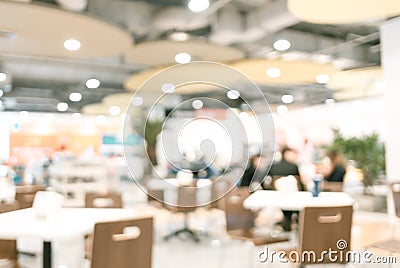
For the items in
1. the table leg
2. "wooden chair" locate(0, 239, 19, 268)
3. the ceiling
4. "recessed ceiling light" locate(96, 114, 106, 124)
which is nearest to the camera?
the table leg

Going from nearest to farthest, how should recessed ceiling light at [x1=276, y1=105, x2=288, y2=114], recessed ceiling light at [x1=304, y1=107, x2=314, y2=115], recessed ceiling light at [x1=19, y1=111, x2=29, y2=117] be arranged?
recessed ceiling light at [x1=19, y1=111, x2=29, y2=117], recessed ceiling light at [x1=276, y1=105, x2=288, y2=114], recessed ceiling light at [x1=304, y1=107, x2=314, y2=115]

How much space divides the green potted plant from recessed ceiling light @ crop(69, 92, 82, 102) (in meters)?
4.07

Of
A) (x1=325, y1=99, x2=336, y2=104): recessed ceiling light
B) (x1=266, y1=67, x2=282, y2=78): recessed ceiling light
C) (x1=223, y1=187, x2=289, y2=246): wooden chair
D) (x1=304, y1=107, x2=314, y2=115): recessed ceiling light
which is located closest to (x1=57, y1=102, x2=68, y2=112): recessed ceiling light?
(x1=266, y1=67, x2=282, y2=78): recessed ceiling light

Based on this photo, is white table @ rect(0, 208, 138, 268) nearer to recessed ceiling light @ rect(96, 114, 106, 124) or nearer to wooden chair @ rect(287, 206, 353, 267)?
wooden chair @ rect(287, 206, 353, 267)

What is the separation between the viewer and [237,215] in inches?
120

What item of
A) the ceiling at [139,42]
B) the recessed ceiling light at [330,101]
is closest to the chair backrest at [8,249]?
the ceiling at [139,42]

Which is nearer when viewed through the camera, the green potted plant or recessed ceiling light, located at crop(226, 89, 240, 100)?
the green potted plant

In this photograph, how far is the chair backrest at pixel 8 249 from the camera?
7.61 feet

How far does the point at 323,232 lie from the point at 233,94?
4628mm

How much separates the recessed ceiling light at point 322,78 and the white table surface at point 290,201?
10.7 ft

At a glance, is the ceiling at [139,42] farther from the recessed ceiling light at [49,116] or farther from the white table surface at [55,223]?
the white table surface at [55,223]

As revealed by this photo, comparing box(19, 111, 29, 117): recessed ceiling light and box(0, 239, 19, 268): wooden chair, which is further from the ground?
box(19, 111, 29, 117): recessed ceiling light

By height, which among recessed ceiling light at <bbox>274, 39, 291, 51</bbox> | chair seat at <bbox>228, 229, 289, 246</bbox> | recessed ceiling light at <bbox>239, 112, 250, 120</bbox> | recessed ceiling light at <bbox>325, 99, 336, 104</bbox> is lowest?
chair seat at <bbox>228, 229, 289, 246</bbox>

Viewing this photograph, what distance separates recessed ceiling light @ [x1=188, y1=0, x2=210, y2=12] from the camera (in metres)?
4.28
